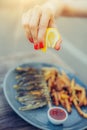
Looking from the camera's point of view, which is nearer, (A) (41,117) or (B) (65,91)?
(A) (41,117)

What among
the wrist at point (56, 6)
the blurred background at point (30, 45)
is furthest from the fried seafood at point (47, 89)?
the blurred background at point (30, 45)

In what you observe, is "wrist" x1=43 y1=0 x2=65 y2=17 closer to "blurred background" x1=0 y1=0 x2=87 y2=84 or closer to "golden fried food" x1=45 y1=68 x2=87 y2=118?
"golden fried food" x1=45 y1=68 x2=87 y2=118

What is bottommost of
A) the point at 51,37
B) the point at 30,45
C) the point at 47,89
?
the point at 30,45

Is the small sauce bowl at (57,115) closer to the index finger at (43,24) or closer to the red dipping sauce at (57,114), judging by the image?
the red dipping sauce at (57,114)

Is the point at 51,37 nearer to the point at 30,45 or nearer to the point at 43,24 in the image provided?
the point at 43,24

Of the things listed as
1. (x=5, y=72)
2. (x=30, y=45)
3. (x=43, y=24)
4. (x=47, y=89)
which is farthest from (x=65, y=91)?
(x=30, y=45)

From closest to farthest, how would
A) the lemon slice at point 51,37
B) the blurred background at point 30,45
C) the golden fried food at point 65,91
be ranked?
the lemon slice at point 51,37
the golden fried food at point 65,91
the blurred background at point 30,45

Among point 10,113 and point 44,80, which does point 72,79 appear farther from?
point 10,113
